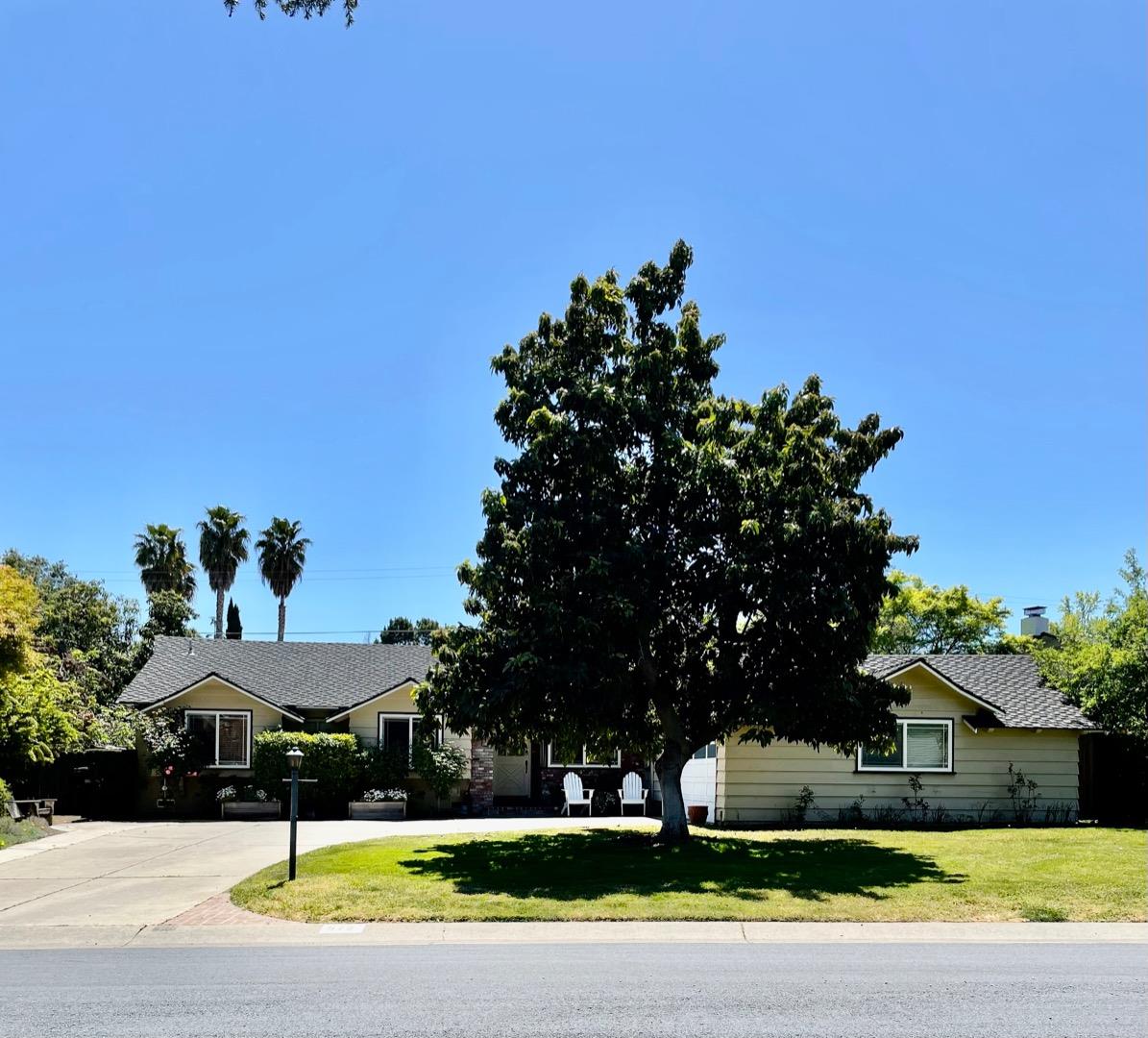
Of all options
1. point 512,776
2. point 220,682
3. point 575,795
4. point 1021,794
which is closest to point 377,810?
point 575,795

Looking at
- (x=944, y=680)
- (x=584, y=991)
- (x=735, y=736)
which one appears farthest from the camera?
(x=944, y=680)

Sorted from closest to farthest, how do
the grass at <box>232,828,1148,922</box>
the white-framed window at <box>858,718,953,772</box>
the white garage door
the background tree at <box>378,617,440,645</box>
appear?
the grass at <box>232,828,1148,922</box> → the white-framed window at <box>858,718,953,772</box> → the white garage door → the background tree at <box>378,617,440,645</box>

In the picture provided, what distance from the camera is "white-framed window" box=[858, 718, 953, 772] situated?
24.7 m

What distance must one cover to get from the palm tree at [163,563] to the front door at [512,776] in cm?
2795

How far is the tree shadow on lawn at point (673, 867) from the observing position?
46.1 ft

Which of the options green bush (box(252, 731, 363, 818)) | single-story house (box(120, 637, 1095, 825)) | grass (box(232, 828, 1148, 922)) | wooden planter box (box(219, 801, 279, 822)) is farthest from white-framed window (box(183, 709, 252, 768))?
grass (box(232, 828, 1148, 922))

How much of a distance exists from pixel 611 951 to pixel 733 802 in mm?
14200

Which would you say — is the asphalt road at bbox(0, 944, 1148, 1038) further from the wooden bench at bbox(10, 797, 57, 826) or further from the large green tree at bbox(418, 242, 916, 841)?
the wooden bench at bbox(10, 797, 57, 826)

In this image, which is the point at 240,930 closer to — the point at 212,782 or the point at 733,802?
the point at 733,802

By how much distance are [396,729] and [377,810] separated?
2.79 m

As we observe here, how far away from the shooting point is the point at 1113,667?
953 inches

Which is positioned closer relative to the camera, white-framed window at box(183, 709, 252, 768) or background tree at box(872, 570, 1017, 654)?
white-framed window at box(183, 709, 252, 768)

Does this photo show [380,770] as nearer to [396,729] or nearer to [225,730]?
[396,729]

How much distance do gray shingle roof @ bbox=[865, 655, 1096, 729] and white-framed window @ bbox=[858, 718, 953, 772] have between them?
3.64 ft
